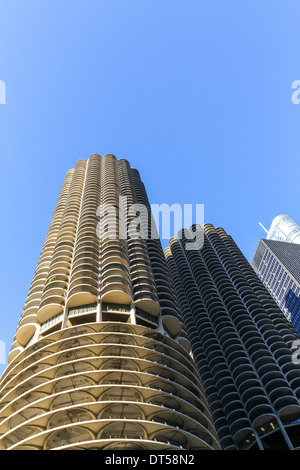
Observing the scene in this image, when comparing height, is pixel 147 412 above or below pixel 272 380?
above

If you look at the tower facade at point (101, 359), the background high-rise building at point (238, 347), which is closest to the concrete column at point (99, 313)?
the tower facade at point (101, 359)

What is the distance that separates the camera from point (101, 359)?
42.6 m

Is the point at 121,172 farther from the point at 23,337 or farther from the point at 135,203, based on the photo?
the point at 23,337

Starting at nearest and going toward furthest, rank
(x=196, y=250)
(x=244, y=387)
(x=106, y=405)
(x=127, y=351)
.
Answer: (x=106, y=405) → (x=127, y=351) → (x=244, y=387) → (x=196, y=250)

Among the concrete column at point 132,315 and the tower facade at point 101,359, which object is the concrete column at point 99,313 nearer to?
the tower facade at point 101,359

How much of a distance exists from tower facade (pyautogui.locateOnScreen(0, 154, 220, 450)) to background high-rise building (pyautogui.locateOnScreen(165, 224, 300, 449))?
27.3 meters

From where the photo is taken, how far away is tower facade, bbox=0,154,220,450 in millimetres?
36250

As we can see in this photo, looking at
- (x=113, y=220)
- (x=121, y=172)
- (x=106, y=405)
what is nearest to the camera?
(x=106, y=405)

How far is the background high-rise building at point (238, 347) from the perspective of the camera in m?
73.5

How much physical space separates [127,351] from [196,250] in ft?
284

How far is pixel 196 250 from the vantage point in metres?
130

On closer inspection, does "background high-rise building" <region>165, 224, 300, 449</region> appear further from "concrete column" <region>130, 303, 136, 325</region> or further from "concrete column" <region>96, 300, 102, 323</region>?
"concrete column" <region>96, 300, 102, 323</region>
